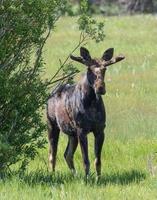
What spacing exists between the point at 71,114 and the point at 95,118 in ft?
2.20

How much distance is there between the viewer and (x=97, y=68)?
11359 millimetres

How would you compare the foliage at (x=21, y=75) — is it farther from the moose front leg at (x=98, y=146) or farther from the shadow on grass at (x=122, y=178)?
the shadow on grass at (x=122, y=178)

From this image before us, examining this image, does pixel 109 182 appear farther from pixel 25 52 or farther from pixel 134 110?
pixel 134 110

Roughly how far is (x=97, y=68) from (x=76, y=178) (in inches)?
59.7

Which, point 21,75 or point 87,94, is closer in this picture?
point 21,75

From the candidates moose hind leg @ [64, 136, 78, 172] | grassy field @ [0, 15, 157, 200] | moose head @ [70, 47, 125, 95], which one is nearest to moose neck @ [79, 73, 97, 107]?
moose head @ [70, 47, 125, 95]

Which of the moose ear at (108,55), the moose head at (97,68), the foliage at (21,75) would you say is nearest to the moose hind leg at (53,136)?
the foliage at (21,75)

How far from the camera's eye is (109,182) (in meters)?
10.8

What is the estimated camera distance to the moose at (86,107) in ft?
37.7

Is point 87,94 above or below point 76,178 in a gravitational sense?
above

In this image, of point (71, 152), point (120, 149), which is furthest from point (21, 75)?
point (120, 149)

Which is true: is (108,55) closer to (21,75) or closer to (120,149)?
(21,75)

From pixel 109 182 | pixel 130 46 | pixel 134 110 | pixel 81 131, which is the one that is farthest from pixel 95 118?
pixel 130 46

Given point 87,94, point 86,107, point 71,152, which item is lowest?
point 71,152
